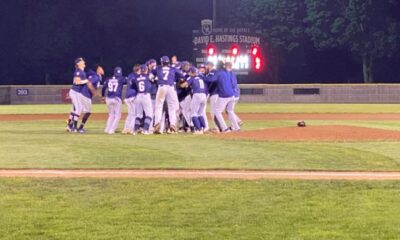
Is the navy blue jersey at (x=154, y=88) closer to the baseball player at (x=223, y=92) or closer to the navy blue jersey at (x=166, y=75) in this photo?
the navy blue jersey at (x=166, y=75)

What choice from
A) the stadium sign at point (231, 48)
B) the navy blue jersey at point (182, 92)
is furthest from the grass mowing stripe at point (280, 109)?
the navy blue jersey at point (182, 92)

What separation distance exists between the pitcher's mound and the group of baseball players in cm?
151

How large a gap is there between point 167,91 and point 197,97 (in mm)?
840

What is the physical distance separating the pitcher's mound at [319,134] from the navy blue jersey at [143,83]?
87.4 inches

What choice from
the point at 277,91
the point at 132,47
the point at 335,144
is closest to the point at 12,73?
the point at 132,47

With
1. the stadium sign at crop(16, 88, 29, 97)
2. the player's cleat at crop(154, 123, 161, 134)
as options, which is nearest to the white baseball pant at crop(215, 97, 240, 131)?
the player's cleat at crop(154, 123, 161, 134)

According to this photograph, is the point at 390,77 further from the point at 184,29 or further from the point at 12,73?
the point at 12,73

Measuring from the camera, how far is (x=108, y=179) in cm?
1043

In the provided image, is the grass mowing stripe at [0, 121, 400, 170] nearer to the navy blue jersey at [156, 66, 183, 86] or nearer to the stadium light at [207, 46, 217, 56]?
the navy blue jersey at [156, 66, 183, 86]

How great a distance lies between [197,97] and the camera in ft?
62.2

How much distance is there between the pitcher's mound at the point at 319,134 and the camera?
54.4 feet

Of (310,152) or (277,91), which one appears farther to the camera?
(277,91)

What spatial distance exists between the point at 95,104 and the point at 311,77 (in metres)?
16.9

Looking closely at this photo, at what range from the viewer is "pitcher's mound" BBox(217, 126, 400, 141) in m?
16.6
